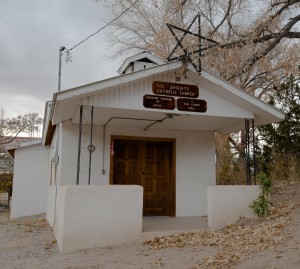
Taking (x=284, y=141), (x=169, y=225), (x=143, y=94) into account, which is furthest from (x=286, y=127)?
(x=143, y=94)

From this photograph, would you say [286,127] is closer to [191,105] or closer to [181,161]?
[181,161]

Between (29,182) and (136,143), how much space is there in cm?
551

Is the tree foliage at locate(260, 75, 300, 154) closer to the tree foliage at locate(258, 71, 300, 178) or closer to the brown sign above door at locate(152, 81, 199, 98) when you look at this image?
the tree foliage at locate(258, 71, 300, 178)

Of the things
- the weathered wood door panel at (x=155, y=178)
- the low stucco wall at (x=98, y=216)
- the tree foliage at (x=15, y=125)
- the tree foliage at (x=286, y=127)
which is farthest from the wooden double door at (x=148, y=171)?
the tree foliage at (x=15, y=125)

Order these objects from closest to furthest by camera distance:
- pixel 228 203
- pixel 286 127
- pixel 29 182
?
pixel 228 203 < pixel 29 182 < pixel 286 127

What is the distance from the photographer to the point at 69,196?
6.86 meters

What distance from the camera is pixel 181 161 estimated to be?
33.7ft

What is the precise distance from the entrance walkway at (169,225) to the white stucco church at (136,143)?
0.36 metres

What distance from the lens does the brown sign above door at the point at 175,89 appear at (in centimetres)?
814

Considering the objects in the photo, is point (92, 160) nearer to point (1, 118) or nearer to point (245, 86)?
point (245, 86)

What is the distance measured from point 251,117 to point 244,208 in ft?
7.02

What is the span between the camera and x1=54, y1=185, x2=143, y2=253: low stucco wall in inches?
269

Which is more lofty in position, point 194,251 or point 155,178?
point 155,178

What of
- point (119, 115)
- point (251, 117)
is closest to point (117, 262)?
point (119, 115)
